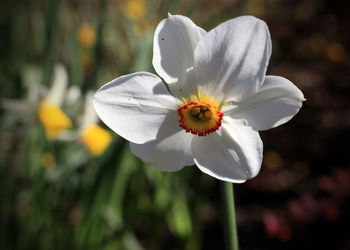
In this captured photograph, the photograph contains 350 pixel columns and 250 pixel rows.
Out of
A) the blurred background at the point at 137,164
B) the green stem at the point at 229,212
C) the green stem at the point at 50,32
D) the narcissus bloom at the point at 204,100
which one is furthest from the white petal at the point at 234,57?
the green stem at the point at 50,32

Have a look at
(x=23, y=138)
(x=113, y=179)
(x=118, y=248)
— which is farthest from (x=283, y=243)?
(x=23, y=138)

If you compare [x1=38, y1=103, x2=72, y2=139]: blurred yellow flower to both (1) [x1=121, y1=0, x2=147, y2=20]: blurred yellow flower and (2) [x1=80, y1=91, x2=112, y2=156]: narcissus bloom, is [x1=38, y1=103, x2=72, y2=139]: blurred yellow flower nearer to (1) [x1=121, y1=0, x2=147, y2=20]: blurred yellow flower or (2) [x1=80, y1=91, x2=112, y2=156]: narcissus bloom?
(2) [x1=80, y1=91, x2=112, y2=156]: narcissus bloom

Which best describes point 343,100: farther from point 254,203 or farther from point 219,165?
point 219,165

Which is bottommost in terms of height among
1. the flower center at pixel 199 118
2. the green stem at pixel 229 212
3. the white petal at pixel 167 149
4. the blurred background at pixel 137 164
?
the blurred background at pixel 137 164

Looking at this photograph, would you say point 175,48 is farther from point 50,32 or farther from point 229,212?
point 50,32

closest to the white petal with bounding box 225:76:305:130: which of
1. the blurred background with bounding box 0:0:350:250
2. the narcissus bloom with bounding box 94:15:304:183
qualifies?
the narcissus bloom with bounding box 94:15:304:183

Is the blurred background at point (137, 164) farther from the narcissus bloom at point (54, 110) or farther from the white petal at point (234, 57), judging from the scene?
the white petal at point (234, 57)
